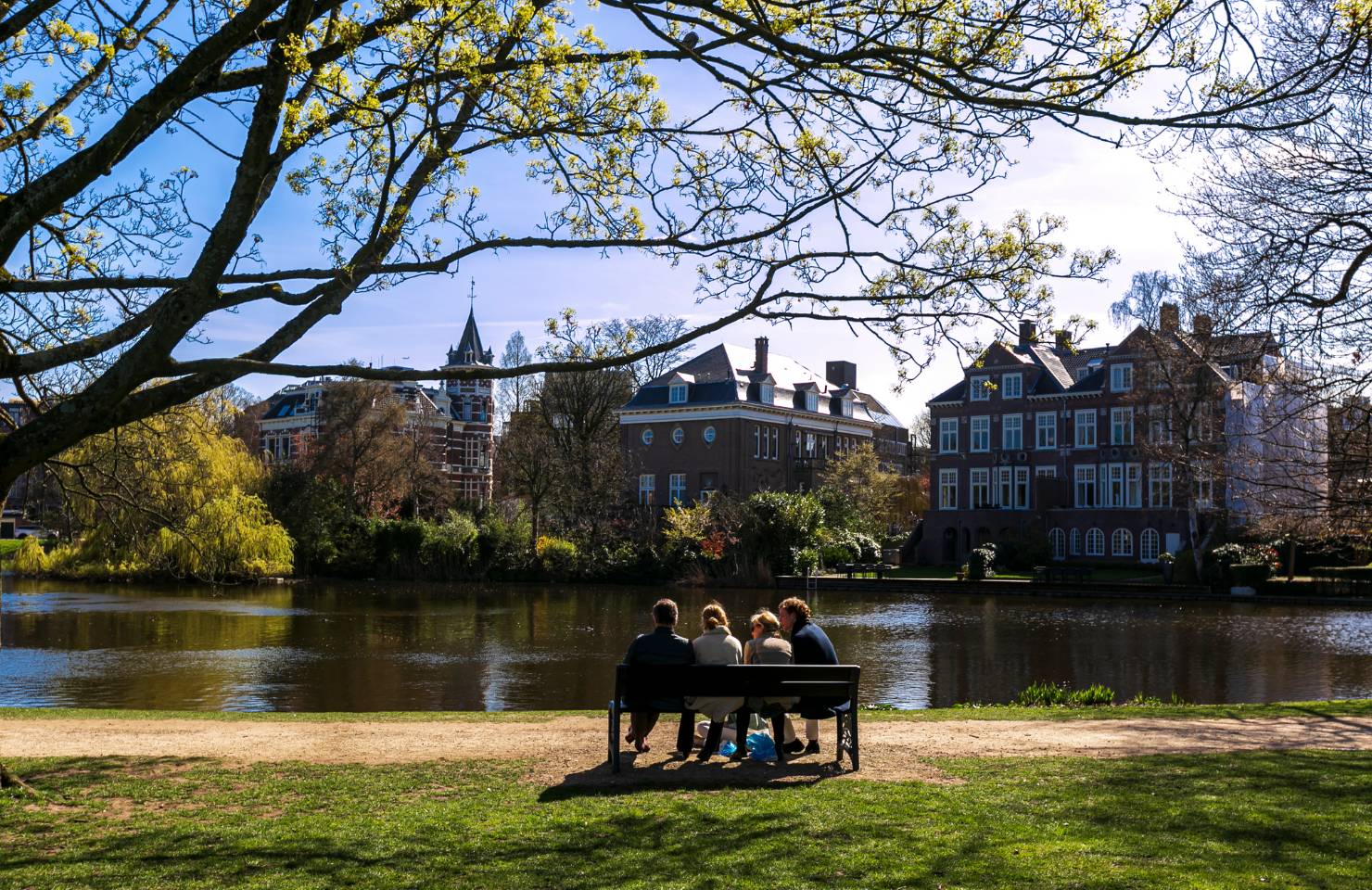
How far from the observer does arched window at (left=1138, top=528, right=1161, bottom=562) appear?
50.9 m

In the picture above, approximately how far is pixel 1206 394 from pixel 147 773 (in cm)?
4201

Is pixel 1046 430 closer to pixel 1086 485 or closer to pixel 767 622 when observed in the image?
pixel 1086 485

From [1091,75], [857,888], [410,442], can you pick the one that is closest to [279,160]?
[1091,75]

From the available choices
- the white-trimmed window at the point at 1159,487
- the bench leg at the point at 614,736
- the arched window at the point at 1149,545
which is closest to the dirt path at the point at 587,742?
the bench leg at the point at 614,736

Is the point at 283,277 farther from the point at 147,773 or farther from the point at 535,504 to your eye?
the point at 535,504

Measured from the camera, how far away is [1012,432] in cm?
5669

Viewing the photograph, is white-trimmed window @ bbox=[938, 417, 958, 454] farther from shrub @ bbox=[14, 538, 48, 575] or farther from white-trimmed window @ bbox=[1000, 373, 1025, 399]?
shrub @ bbox=[14, 538, 48, 575]

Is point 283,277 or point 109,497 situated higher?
point 283,277

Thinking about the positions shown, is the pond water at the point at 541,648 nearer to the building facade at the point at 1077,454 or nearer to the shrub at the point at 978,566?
the shrub at the point at 978,566

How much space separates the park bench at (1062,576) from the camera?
138ft

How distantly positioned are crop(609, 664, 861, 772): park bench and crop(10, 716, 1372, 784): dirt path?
46 centimetres

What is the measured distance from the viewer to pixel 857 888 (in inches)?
209

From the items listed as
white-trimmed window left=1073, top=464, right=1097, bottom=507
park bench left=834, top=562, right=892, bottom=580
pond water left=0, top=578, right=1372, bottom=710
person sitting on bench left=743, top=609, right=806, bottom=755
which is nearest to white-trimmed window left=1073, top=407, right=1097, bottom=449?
white-trimmed window left=1073, top=464, right=1097, bottom=507

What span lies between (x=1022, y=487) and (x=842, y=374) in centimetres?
1840
